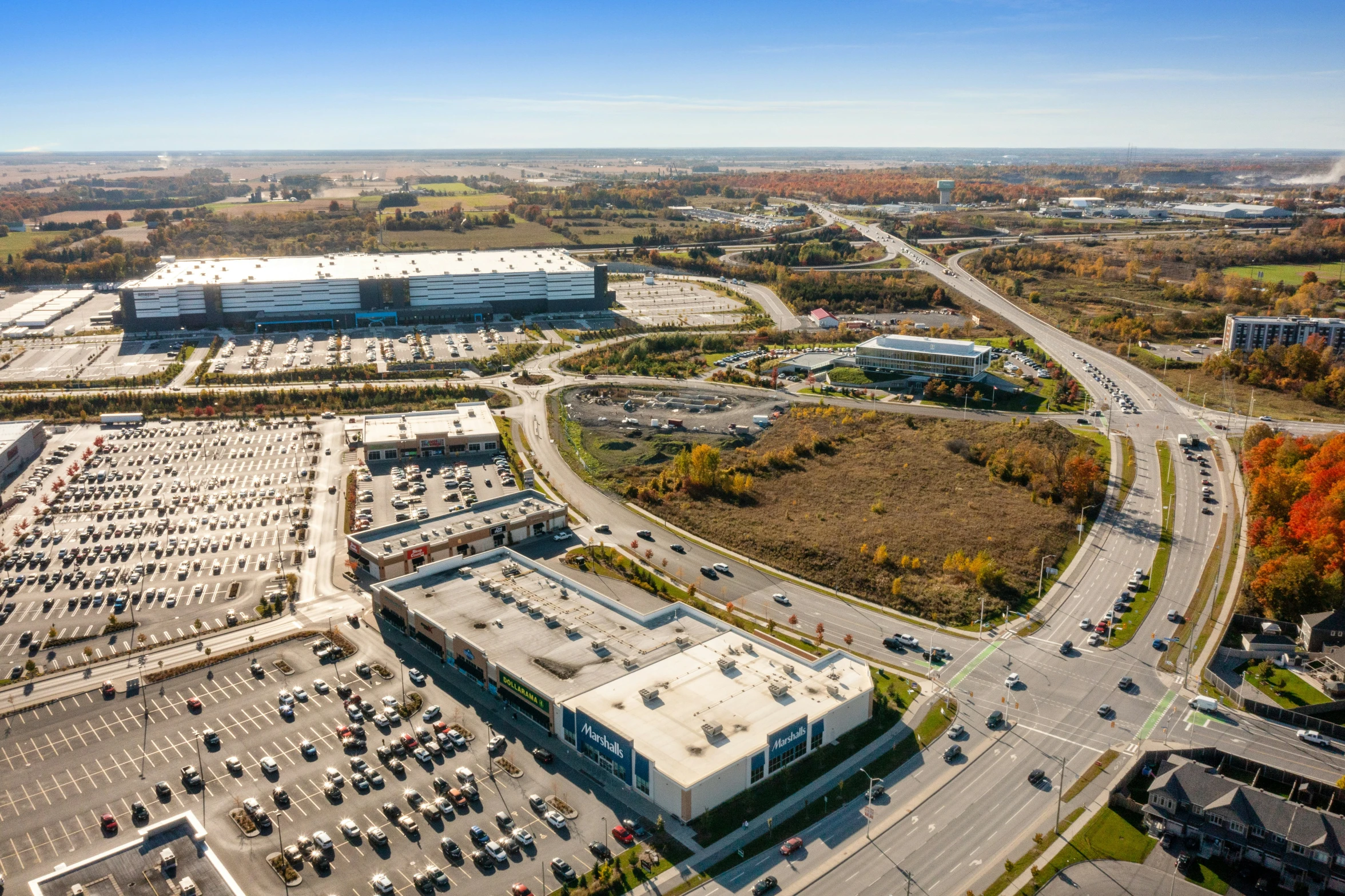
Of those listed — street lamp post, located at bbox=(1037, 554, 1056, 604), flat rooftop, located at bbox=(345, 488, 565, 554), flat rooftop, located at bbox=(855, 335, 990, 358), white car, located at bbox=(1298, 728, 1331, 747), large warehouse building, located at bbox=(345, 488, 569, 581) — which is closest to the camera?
white car, located at bbox=(1298, 728, 1331, 747)

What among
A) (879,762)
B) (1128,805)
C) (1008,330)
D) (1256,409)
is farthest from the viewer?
(1008,330)

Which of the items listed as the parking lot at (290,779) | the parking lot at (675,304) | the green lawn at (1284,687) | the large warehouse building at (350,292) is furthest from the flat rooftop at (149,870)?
the parking lot at (675,304)

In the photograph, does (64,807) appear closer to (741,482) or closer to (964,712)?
(964,712)

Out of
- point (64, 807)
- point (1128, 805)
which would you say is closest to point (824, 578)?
point (1128, 805)

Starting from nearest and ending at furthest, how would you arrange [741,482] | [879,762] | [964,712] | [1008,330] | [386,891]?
[386,891]
[879,762]
[964,712]
[741,482]
[1008,330]

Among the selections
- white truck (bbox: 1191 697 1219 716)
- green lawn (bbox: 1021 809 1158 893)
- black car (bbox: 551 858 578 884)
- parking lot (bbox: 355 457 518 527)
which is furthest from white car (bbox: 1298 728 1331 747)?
parking lot (bbox: 355 457 518 527)

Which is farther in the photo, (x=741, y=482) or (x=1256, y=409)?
(x=1256, y=409)

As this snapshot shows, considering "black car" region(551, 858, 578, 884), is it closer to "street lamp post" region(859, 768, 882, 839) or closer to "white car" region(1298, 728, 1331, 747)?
"street lamp post" region(859, 768, 882, 839)
